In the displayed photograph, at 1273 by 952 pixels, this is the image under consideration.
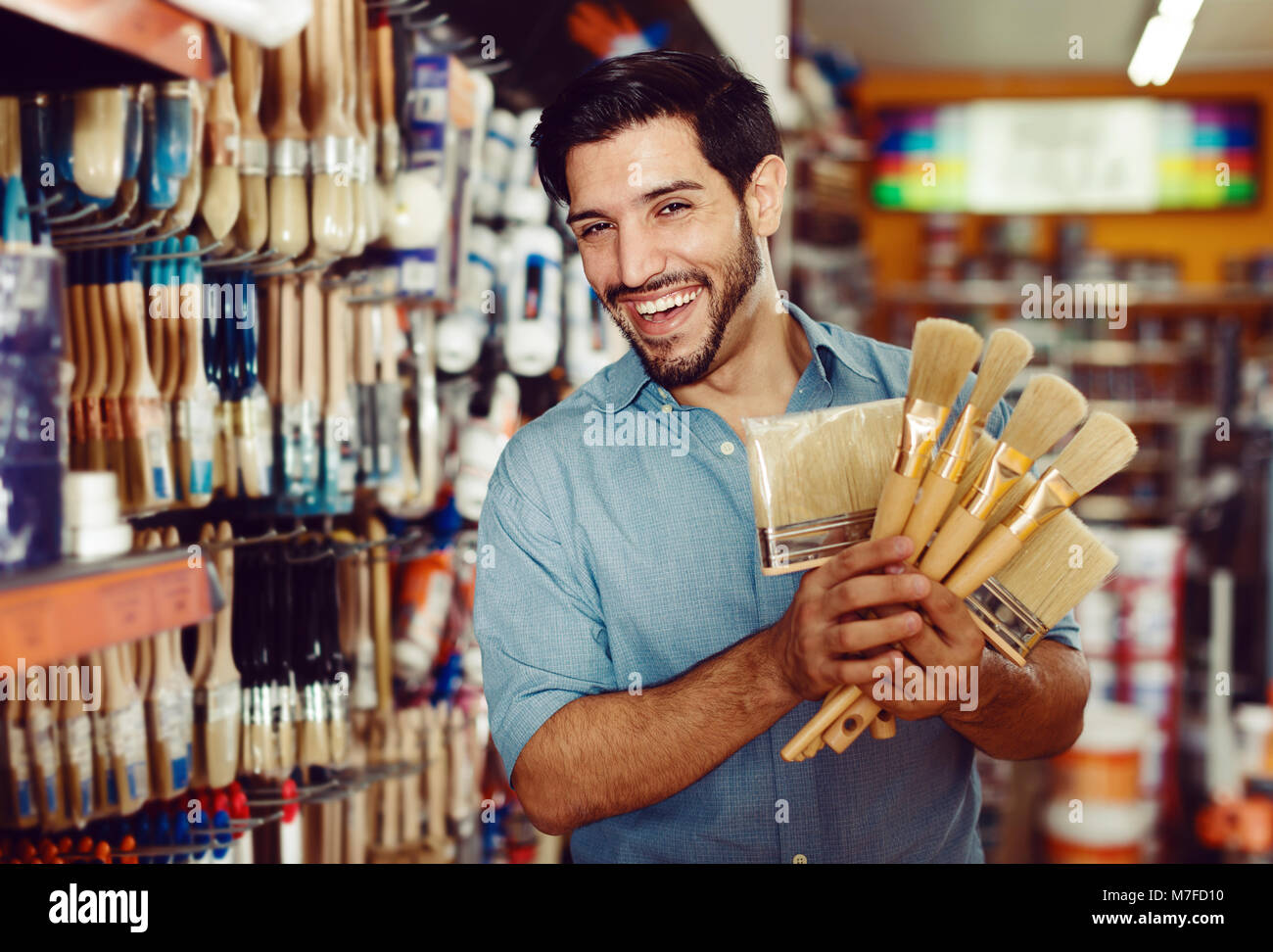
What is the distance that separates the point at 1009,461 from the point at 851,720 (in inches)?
10.5

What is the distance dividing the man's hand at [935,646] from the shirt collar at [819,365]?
1.53ft

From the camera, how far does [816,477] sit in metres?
0.90

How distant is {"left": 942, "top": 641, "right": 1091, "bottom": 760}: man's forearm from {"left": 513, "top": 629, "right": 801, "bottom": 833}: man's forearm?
21 cm

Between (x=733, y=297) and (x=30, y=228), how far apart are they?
0.75 m

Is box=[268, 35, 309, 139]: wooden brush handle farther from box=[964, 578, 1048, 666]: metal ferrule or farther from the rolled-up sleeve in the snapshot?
box=[964, 578, 1048, 666]: metal ferrule

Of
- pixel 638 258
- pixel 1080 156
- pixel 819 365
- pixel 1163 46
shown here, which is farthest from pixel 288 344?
pixel 1080 156

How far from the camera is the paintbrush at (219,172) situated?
1.28m

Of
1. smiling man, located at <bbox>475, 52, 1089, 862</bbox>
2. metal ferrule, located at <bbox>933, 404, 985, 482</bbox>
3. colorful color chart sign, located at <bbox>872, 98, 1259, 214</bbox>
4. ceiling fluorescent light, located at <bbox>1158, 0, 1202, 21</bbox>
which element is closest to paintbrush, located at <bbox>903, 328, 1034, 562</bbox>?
metal ferrule, located at <bbox>933, 404, 985, 482</bbox>

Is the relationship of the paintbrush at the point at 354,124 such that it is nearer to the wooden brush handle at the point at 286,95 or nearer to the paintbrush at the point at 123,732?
the wooden brush handle at the point at 286,95

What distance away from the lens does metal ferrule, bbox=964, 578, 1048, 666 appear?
0.88m

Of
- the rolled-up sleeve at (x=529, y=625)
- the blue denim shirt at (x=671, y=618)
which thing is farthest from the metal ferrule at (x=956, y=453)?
the rolled-up sleeve at (x=529, y=625)

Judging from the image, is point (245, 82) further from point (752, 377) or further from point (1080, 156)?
point (1080, 156)

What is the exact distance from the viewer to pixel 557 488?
1.19 meters

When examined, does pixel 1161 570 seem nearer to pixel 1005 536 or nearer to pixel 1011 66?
pixel 1005 536
